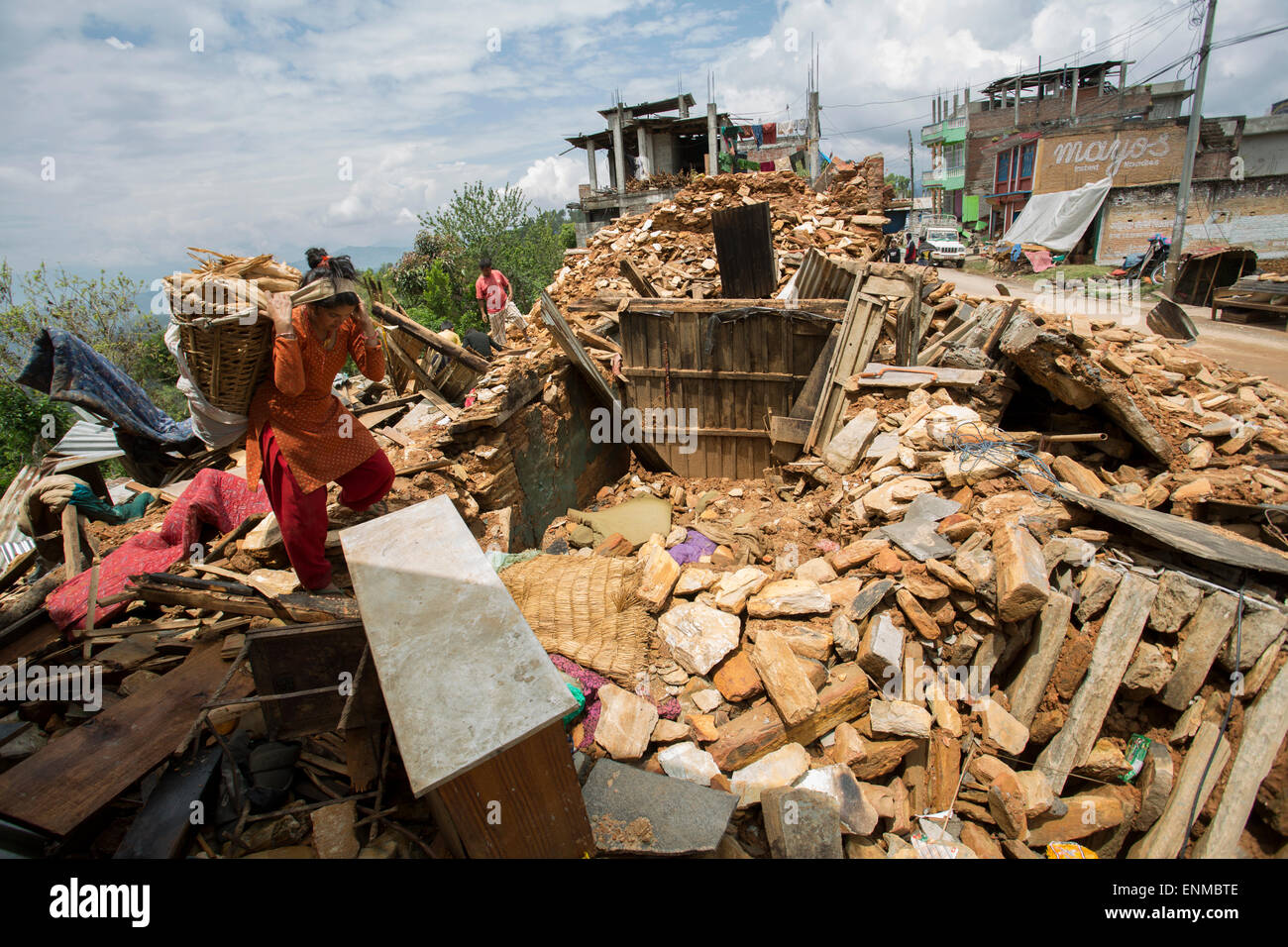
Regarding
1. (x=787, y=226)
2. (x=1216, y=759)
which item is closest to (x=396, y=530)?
(x=1216, y=759)

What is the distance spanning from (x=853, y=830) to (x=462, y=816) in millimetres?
1776

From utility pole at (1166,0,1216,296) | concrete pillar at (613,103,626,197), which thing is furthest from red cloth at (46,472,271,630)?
concrete pillar at (613,103,626,197)

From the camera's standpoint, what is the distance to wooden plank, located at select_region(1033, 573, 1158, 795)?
306cm

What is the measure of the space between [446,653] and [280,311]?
1.88m

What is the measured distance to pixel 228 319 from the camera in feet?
8.27

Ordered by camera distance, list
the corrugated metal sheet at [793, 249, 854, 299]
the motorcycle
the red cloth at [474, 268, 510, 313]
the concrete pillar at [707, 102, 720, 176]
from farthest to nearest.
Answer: the concrete pillar at [707, 102, 720, 176] < the motorcycle < the red cloth at [474, 268, 510, 313] < the corrugated metal sheet at [793, 249, 854, 299]

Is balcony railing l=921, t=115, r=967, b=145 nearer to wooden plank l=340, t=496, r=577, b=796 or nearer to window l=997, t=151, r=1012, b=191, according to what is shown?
window l=997, t=151, r=1012, b=191

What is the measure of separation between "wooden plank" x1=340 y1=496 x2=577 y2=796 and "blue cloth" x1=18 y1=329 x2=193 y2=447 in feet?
13.7

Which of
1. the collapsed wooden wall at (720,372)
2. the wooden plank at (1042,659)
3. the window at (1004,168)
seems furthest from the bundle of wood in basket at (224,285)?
the window at (1004,168)

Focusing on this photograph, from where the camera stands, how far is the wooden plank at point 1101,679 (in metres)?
3.06

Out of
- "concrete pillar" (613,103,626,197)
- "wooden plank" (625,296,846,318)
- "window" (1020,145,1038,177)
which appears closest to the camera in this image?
"wooden plank" (625,296,846,318)

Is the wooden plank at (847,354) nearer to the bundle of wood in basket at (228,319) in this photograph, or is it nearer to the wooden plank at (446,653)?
the wooden plank at (446,653)

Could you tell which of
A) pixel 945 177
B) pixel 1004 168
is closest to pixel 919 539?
pixel 1004 168

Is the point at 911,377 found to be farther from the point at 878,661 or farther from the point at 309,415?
the point at 309,415
